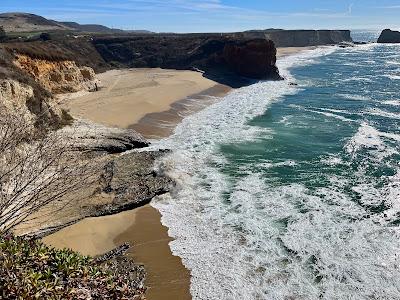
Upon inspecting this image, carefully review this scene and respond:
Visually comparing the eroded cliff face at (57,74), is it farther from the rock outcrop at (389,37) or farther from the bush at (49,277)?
the rock outcrop at (389,37)

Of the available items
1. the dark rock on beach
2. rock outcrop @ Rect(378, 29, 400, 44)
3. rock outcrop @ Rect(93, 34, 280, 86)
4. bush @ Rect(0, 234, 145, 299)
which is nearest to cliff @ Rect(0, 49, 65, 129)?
the dark rock on beach

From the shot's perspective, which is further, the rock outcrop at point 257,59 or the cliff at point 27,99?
the rock outcrop at point 257,59

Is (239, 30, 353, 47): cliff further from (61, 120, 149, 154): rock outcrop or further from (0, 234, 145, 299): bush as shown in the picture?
(0, 234, 145, 299): bush

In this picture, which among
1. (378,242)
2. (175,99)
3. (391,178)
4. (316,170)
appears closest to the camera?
(378,242)

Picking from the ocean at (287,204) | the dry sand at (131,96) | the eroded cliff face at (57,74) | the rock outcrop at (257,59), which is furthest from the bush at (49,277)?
the rock outcrop at (257,59)

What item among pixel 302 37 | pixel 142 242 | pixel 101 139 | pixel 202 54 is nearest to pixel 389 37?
pixel 302 37

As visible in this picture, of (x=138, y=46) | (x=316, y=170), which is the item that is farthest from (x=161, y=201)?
(x=138, y=46)

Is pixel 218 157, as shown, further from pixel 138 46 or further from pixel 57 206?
pixel 138 46
